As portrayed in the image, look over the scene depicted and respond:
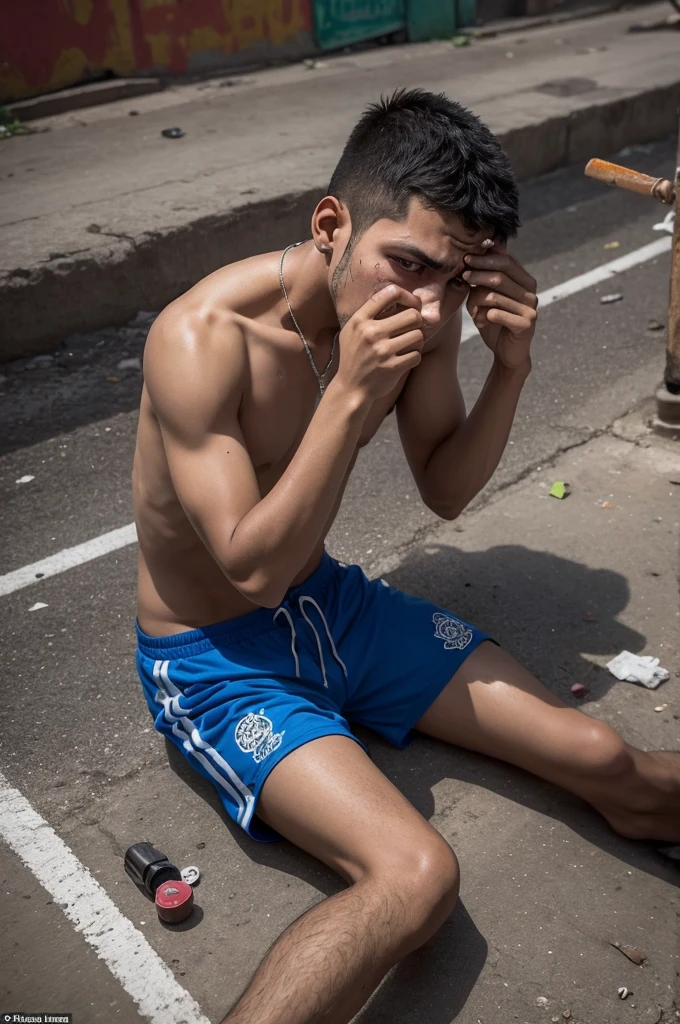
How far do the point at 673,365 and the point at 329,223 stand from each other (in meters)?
2.22

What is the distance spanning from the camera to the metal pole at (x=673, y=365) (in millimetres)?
3996

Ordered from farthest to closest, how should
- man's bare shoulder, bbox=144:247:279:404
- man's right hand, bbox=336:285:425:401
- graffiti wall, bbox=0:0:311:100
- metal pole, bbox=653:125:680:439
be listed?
graffiti wall, bbox=0:0:311:100 → metal pole, bbox=653:125:680:439 → man's bare shoulder, bbox=144:247:279:404 → man's right hand, bbox=336:285:425:401

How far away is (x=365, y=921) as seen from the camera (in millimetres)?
2111

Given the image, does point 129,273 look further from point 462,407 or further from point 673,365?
point 462,407

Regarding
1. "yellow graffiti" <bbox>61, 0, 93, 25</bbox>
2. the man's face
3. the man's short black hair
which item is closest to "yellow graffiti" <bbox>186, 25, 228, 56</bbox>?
"yellow graffiti" <bbox>61, 0, 93, 25</bbox>

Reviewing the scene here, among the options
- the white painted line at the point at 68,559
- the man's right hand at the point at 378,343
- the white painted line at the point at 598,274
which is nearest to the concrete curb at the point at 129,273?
the white painted line at the point at 598,274

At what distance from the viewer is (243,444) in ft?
8.08

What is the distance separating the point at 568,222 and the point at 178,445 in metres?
5.55

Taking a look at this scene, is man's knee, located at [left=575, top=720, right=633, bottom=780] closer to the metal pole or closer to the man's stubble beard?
the man's stubble beard

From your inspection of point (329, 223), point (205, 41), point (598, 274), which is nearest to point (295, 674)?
point (329, 223)

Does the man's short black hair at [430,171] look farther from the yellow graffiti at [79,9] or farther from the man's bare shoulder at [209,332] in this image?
the yellow graffiti at [79,9]

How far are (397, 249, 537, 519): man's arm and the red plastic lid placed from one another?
4.44 ft

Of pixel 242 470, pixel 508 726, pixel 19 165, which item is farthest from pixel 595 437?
pixel 19 165

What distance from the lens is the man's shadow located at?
7.61 ft
